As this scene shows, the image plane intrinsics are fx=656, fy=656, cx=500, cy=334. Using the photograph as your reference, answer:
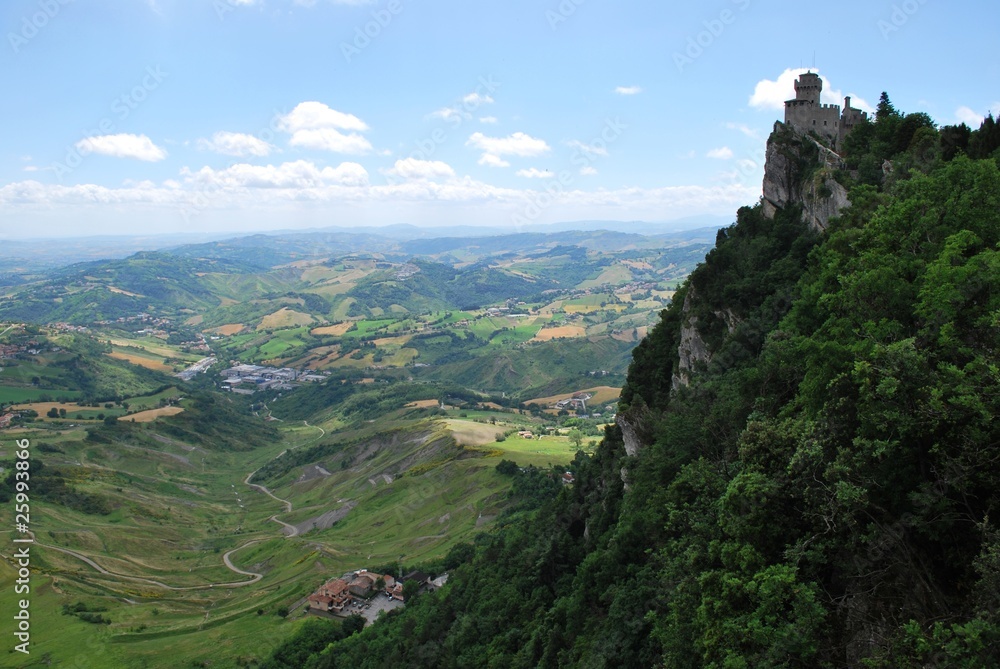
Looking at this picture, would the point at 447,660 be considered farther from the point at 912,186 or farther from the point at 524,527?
the point at 912,186

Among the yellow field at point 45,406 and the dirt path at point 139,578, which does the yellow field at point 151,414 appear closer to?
the yellow field at point 45,406

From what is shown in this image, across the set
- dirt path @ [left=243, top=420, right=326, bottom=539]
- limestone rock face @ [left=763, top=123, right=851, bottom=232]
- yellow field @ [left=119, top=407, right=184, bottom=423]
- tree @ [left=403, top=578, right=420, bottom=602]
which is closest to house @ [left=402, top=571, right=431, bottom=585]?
Answer: tree @ [left=403, top=578, right=420, bottom=602]

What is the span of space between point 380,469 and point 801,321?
339 feet

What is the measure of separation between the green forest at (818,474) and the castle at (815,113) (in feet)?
9.52

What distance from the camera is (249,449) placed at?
170m

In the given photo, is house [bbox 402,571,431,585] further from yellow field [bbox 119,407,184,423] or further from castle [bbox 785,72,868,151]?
yellow field [bbox 119,407,184,423]

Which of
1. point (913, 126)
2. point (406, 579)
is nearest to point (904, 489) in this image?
point (913, 126)

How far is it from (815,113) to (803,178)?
26.6 feet

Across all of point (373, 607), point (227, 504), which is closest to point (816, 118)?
point (373, 607)

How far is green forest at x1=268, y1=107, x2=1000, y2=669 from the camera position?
16078mm

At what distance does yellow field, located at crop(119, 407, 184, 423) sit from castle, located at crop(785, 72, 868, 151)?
154985 mm

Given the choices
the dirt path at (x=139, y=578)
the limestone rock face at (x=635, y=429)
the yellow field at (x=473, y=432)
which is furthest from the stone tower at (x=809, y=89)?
the dirt path at (x=139, y=578)

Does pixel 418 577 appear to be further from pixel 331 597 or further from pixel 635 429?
pixel 635 429

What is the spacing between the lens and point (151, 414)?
16475cm
